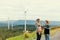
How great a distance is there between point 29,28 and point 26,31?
30cm

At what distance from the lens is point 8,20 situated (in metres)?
8.66

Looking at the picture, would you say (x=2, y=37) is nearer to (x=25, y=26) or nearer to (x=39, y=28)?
(x=25, y=26)

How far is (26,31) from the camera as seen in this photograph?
8344 millimetres

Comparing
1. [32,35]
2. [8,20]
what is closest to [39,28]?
[32,35]

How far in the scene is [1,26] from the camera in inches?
324

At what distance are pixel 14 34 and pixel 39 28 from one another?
249 centimetres

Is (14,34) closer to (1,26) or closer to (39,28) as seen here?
(1,26)

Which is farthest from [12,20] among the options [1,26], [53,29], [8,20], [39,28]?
[39,28]

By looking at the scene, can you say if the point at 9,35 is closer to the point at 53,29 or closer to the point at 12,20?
the point at 12,20

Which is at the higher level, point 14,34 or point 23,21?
point 23,21

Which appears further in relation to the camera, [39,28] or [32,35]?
[32,35]

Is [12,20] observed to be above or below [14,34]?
above

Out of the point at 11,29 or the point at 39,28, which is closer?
the point at 39,28

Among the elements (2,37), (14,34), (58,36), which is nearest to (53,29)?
(58,36)
